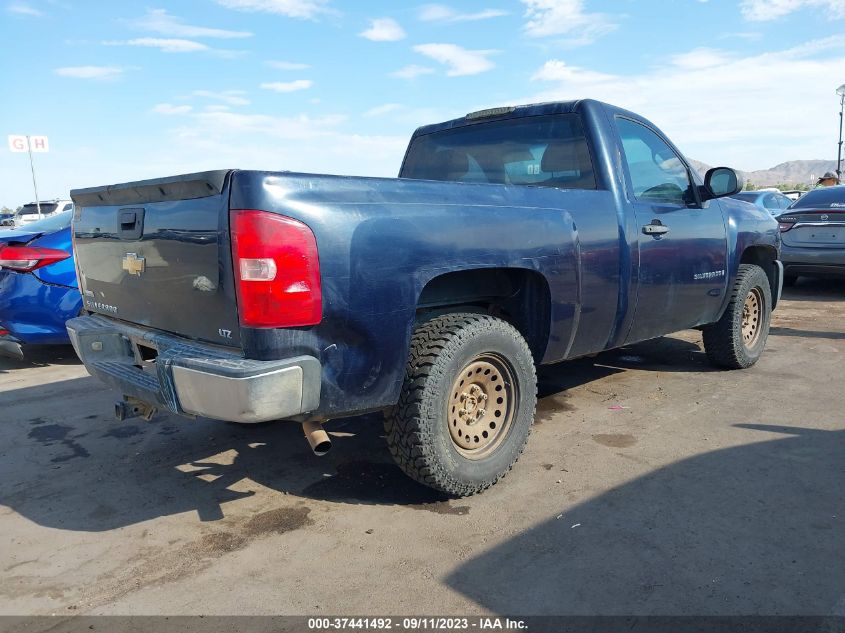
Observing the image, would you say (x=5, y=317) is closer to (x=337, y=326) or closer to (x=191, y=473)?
A: (x=191, y=473)

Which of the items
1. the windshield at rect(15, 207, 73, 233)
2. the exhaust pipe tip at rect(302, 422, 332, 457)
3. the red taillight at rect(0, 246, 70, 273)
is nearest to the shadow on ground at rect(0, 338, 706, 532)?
the exhaust pipe tip at rect(302, 422, 332, 457)

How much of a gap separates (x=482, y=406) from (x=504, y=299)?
63cm

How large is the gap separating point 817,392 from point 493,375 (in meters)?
2.91

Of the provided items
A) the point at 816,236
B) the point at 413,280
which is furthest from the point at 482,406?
the point at 816,236

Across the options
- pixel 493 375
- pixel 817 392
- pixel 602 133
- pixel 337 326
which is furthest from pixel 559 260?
pixel 817 392

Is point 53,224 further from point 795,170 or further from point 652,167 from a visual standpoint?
point 795,170

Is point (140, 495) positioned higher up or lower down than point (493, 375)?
Result: lower down

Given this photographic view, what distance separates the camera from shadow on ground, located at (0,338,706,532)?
10.7 feet

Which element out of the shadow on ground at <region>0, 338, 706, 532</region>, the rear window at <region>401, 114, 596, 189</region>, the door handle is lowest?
the shadow on ground at <region>0, 338, 706, 532</region>

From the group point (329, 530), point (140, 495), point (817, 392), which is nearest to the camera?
point (329, 530)

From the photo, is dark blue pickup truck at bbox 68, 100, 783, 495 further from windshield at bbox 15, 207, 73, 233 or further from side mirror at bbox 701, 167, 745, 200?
windshield at bbox 15, 207, 73, 233

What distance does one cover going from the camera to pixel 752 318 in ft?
18.7

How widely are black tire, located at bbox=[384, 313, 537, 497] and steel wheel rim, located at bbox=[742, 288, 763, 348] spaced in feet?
10.0

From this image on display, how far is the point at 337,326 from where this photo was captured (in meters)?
2.64
